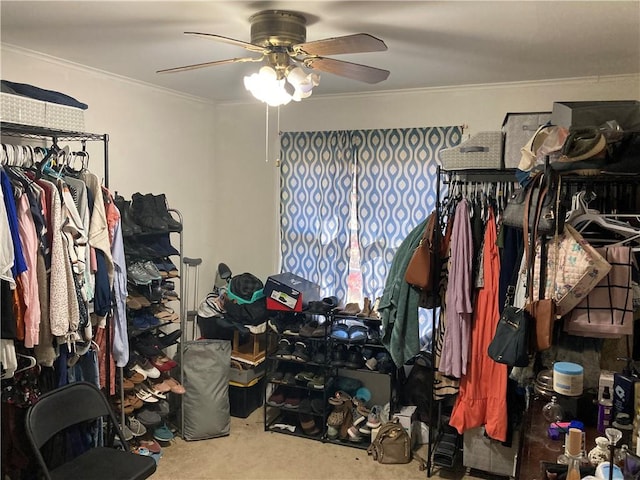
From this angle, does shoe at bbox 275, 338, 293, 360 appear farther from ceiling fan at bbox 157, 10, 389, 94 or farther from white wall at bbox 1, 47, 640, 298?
ceiling fan at bbox 157, 10, 389, 94

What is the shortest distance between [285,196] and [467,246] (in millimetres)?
1703

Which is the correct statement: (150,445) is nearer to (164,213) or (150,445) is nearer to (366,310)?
(164,213)

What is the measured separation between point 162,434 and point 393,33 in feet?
9.17

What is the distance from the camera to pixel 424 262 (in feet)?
10.0

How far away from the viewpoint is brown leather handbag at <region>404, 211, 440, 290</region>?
305 centimetres

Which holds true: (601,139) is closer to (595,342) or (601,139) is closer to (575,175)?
(575,175)

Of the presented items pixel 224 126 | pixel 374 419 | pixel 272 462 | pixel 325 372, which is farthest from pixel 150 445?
pixel 224 126

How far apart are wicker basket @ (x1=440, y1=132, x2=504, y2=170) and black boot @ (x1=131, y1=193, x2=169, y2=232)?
5.96ft

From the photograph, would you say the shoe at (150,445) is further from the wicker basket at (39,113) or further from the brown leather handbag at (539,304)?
the brown leather handbag at (539,304)

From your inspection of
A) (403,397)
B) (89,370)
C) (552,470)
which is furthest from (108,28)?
(403,397)

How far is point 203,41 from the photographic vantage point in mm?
2666

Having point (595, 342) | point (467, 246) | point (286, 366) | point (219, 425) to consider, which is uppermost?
point (467, 246)

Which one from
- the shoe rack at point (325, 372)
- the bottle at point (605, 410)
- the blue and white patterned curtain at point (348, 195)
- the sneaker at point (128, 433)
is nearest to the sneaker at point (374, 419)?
the shoe rack at point (325, 372)

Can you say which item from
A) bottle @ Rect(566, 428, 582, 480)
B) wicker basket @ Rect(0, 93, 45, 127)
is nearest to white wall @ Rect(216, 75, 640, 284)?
wicker basket @ Rect(0, 93, 45, 127)
